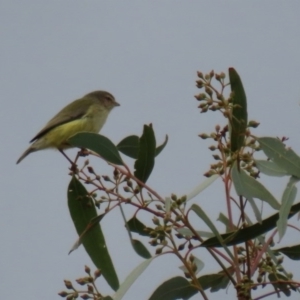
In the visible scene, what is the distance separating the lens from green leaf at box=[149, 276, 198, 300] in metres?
3.23

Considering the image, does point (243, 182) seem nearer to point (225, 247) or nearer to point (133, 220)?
point (225, 247)

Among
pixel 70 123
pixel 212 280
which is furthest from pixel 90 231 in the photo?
pixel 70 123

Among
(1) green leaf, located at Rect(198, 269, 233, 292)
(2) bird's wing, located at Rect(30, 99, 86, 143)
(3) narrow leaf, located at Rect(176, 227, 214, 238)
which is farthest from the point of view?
(2) bird's wing, located at Rect(30, 99, 86, 143)

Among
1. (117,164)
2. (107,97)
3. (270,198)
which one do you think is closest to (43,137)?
(107,97)

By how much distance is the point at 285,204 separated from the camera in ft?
9.70

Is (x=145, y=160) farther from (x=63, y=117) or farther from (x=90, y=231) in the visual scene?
(x=63, y=117)

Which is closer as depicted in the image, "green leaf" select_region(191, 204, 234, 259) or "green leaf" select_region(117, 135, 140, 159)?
"green leaf" select_region(191, 204, 234, 259)

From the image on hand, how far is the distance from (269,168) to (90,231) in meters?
1.03

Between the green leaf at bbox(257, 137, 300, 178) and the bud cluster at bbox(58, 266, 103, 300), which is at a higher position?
the green leaf at bbox(257, 137, 300, 178)

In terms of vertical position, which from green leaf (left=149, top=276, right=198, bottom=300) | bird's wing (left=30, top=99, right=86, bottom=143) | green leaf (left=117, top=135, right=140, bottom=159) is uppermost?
bird's wing (left=30, top=99, right=86, bottom=143)

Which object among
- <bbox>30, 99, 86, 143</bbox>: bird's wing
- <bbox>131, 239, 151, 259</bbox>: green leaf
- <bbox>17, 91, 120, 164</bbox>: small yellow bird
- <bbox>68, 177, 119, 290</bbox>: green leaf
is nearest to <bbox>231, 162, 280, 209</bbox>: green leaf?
<bbox>131, 239, 151, 259</bbox>: green leaf

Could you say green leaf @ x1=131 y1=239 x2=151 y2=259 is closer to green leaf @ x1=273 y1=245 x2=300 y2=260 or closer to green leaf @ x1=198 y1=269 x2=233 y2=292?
green leaf @ x1=198 y1=269 x2=233 y2=292

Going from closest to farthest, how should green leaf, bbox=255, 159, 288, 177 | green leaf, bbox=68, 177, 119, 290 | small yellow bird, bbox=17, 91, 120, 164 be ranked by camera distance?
green leaf, bbox=255, 159, 288, 177, green leaf, bbox=68, 177, 119, 290, small yellow bird, bbox=17, 91, 120, 164

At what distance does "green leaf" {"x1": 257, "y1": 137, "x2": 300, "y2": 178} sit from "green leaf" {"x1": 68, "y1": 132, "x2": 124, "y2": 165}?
26.1 inches
